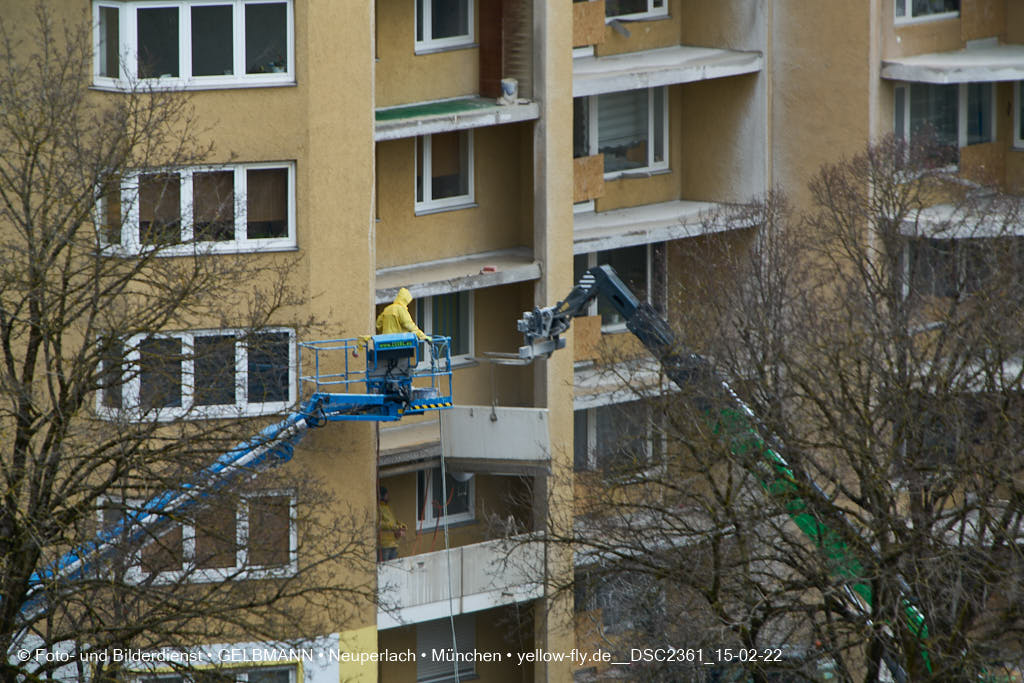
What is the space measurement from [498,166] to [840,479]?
11336 millimetres

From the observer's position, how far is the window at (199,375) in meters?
30.5

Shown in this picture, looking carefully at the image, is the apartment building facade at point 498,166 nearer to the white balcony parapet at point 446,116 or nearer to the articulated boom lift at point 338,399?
the white balcony parapet at point 446,116

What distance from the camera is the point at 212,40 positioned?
35.6 m

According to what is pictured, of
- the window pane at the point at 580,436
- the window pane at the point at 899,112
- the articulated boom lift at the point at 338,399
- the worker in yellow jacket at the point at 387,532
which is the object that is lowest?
the worker in yellow jacket at the point at 387,532

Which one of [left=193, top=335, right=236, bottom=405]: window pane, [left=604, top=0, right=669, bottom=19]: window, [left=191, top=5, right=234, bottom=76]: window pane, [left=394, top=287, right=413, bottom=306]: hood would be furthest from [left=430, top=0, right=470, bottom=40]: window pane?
[left=193, top=335, right=236, bottom=405]: window pane

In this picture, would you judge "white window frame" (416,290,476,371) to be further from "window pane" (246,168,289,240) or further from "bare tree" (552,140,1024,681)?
"window pane" (246,168,289,240)

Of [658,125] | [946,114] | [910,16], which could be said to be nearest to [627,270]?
[658,125]

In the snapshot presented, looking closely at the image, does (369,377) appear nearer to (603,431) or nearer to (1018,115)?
(603,431)

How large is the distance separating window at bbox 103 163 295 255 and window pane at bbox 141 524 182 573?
15.4 ft

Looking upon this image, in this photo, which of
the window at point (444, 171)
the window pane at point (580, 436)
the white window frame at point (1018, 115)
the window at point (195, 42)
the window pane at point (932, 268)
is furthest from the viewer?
the white window frame at point (1018, 115)

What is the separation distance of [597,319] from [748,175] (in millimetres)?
5121

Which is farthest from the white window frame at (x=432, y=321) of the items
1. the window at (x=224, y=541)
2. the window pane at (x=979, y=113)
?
the window pane at (x=979, y=113)

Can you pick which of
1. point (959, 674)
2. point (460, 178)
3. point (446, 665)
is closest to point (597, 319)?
point (460, 178)

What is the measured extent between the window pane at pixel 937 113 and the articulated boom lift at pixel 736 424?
1096 centimetres
